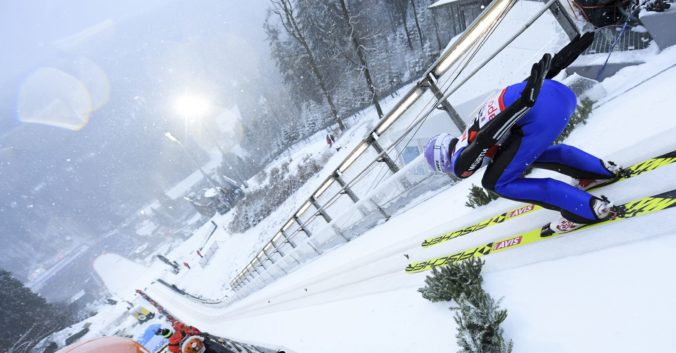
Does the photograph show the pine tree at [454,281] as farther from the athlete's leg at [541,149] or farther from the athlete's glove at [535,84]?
the athlete's glove at [535,84]

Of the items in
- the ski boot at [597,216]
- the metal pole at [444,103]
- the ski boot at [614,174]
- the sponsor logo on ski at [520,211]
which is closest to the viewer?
the ski boot at [597,216]

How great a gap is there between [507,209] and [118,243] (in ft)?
622

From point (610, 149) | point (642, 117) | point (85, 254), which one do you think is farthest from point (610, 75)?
point (85, 254)

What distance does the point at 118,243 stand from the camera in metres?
156

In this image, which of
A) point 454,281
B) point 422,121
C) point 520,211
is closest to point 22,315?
point 422,121

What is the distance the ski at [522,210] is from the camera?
10.1ft

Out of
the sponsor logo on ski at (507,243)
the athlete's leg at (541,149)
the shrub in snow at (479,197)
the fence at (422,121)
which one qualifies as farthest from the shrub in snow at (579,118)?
the athlete's leg at (541,149)

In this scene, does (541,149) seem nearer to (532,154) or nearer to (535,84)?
(532,154)

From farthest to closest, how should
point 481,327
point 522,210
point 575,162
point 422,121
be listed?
point 422,121, point 522,210, point 575,162, point 481,327

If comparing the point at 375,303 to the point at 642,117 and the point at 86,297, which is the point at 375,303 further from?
the point at 86,297

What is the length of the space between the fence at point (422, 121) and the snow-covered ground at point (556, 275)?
Result: 2.63 ft

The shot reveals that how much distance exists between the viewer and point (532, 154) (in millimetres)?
2977

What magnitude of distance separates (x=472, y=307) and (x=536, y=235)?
122cm

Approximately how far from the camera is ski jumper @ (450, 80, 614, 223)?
286cm
